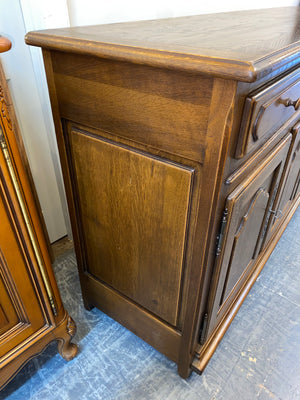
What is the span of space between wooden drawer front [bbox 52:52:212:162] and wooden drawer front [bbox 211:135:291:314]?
179 millimetres

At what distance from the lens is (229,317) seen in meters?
1.09

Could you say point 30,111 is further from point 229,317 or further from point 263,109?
point 229,317

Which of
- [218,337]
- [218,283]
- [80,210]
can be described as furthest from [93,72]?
[218,337]

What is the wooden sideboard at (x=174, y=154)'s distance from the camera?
53cm

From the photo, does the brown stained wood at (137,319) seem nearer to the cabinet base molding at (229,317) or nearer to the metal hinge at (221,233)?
the cabinet base molding at (229,317)

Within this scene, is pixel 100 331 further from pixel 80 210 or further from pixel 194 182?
pixel 194 182

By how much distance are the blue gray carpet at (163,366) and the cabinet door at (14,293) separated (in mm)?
252

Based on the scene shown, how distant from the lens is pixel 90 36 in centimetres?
66

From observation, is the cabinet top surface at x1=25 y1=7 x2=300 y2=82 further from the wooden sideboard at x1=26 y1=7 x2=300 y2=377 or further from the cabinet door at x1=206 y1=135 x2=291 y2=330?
the cabinet door at x1=206 y1=135 x2=291 y2=330

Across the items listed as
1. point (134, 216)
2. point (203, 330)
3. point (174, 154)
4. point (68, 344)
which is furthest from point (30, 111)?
point (203, 330)

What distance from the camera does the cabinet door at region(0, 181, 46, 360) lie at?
68cm

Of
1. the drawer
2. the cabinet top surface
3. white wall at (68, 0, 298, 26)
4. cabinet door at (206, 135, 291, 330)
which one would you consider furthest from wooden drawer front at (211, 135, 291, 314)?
white wall at (68, 0, 298, 26)

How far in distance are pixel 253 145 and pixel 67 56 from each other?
0.45 metres

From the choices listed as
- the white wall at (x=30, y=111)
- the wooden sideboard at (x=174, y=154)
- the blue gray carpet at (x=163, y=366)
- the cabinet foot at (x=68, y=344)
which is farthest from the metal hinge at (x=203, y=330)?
the white wall at (x=30, y=111)
